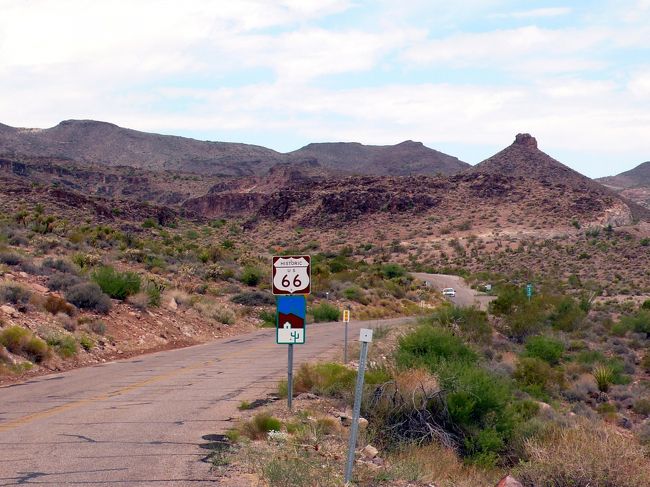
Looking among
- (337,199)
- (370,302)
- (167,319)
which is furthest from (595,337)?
(337,199)

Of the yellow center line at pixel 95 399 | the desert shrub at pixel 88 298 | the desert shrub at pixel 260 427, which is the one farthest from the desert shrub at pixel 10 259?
the desert shrub at pixel 260 427

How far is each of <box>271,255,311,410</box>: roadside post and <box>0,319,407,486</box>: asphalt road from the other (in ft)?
5.04

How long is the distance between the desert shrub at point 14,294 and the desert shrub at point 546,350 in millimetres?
17073

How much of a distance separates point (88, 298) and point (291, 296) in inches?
593

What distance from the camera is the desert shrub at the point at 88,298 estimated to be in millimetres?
25625

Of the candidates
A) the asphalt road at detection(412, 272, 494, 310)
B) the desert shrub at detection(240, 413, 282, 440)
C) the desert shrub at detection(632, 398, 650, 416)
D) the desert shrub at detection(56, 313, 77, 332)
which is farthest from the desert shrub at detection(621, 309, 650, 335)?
the desert shrub at detection(240, 413, 282, 440)

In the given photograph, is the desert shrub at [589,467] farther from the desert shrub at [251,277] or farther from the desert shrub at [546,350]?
the desert shrub at [251,277]

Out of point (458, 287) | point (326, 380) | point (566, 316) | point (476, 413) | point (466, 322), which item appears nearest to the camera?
point (476, 413)

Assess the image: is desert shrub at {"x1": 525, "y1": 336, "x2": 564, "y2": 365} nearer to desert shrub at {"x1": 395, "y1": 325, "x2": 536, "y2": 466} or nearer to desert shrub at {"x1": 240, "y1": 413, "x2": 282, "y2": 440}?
desert shrub at {"x1": 395, "y1": 325, "x2": 536, "y2": 466}

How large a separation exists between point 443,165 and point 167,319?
17357 cm

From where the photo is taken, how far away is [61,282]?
2669 cm

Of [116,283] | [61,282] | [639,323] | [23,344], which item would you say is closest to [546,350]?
[639,323]

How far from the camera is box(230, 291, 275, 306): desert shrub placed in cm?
3850

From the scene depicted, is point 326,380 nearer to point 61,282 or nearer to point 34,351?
point 34,351
